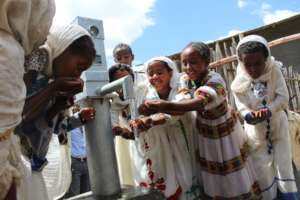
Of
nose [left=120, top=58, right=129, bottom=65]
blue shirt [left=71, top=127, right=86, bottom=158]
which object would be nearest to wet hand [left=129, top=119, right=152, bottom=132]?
nose [left=120, top=58, right=129, bottom=65]

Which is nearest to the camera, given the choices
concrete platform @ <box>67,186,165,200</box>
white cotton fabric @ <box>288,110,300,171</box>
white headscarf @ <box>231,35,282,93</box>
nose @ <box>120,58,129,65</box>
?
concrete platform @ <box>67,186,165,200</box>

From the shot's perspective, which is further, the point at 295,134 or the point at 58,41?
the point at 295,134

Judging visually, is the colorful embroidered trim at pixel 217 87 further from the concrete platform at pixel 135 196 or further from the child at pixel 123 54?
the child at pixel 123 54

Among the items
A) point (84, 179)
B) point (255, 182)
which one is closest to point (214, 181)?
point (255, 182)

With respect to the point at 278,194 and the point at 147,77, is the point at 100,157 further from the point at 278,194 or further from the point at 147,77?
the point at 278,194

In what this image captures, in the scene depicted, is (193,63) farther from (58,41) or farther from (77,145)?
(77,145)

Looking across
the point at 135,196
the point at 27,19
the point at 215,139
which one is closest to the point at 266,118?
the point at 215,139

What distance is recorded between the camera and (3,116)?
2.69 ft

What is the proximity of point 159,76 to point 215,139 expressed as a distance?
20.0 inches

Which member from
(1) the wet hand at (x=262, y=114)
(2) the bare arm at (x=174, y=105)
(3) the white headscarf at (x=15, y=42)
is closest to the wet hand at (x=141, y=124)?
(2) the bare arm at (x=174, y=105)

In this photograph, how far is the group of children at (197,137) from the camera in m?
2.18

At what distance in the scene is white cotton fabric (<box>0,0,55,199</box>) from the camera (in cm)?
82

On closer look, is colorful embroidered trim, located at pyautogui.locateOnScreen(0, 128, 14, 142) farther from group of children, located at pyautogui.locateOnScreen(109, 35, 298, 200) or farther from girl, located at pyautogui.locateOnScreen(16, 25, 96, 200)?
group of children, located at pyautogui.locateOnScreen(109, 35, 298, 200)

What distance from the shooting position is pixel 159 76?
7.47ft
